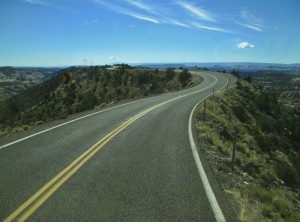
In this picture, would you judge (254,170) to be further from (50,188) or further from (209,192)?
(50,188)

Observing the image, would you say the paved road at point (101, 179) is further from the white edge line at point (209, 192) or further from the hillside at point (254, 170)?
the hillside at point (254, 170)

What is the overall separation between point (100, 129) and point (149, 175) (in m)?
6.96

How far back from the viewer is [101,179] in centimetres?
773

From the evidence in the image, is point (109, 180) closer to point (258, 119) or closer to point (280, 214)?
point (280, 214)

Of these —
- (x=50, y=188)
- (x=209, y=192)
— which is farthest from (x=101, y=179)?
(x=209, y=192)

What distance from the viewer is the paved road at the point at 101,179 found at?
233 inches

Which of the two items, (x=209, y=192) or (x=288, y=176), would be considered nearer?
(x=209, y=192)

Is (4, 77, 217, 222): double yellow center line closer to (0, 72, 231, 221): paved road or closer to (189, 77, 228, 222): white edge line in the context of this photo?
(0, 72, 231, 221): paved road

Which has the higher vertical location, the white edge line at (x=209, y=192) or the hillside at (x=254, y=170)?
the white edge line at (x=209, y=192)

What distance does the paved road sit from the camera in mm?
5910

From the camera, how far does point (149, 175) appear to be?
8.21 meters

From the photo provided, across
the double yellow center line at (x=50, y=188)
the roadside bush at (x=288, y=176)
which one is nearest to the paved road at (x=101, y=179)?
the double yellow center line at (x=50, y=188)

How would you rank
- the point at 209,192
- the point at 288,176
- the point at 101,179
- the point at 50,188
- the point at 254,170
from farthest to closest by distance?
the point at 288,176, the point at 254,170, the point at 101,179, the point at 209,192, the point at 50,188

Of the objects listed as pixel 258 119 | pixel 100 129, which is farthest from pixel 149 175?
pixel 258 119
